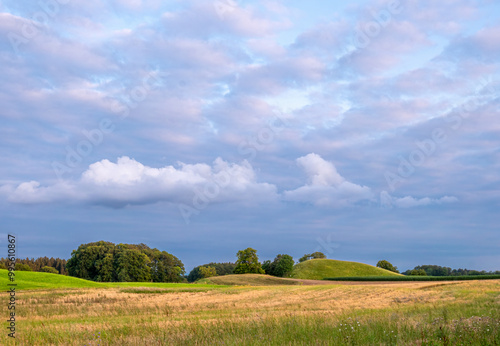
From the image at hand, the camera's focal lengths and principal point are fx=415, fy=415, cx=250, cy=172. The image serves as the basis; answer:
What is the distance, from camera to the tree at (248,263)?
11375 centimetres

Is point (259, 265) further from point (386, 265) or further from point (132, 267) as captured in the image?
point (386, 265)

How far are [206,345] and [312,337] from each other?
288 cm

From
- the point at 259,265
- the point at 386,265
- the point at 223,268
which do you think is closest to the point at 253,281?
the point at 259,265

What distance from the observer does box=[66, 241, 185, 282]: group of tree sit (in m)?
100

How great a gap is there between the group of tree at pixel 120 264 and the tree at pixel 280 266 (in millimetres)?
25880

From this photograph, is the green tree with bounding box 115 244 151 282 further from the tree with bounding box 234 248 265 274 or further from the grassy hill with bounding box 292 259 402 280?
the grassy hill with bounding box 292 259 402 280

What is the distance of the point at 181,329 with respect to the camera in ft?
43.1

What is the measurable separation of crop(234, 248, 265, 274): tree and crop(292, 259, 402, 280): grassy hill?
1246 cm

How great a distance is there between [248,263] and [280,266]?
9715mm

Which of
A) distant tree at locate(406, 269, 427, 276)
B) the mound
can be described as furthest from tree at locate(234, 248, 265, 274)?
distant tree at locate(406, 269, 427, 276)

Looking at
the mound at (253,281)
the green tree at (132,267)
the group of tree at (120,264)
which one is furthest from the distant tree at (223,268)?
the mound at (253,281)

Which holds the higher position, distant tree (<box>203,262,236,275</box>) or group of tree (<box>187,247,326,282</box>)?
group of tree (<box>187,247,326,282</box>)

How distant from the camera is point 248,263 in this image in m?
115

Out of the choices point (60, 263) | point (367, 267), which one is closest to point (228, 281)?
point (367, 267)
